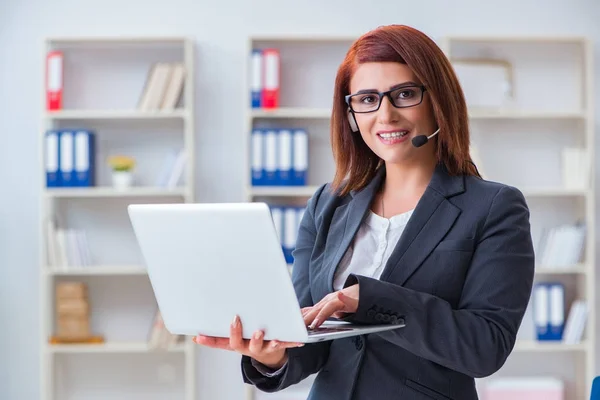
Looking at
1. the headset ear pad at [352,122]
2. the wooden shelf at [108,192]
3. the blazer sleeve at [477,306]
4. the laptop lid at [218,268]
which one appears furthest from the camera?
the wooden shelf at [108,192]

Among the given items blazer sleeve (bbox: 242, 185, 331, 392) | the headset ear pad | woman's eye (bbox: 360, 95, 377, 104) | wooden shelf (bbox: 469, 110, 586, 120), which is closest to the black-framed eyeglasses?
woman's eye (bbox: 360, 95, 377, 104)

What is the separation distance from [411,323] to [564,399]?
350 centimetres

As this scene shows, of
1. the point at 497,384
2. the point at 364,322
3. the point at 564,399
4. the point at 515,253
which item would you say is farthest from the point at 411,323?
the point at 564,399

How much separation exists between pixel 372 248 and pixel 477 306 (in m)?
0.24

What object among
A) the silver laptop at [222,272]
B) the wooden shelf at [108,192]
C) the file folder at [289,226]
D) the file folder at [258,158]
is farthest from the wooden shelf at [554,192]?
the silver laptop at [222,272]

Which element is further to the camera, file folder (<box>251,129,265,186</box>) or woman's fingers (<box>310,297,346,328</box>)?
file folder (<box>251,129,265,186</box>)

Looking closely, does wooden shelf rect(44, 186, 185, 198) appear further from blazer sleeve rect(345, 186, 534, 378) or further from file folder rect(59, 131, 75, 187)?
blazer sleeve rect(345, 186, 534, 378)

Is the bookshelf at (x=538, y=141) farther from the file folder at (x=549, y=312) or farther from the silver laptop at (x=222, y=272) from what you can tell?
the silver laptop at (x=222, y=272)

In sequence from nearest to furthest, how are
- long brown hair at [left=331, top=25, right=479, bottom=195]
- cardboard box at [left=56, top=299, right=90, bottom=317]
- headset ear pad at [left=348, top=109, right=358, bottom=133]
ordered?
long brown hair at [left=331, top=25, right=479, bottom=195] < headset ear pad at [left=348, top=109, right=358, bottom=133] < cardboard box at [left=56, top=299, right=90, bottom=317]

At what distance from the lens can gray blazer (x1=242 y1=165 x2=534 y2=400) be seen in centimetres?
137

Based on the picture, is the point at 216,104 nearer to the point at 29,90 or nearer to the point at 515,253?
the point at 29,90

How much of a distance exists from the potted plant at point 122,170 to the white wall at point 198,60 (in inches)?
14.5

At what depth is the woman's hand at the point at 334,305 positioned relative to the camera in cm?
134

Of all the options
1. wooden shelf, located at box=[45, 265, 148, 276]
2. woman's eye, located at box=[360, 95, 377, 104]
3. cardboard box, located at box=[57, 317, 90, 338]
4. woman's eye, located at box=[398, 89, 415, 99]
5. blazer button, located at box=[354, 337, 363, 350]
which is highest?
woman's eye, located at box=[398, 89, 415, 99]
